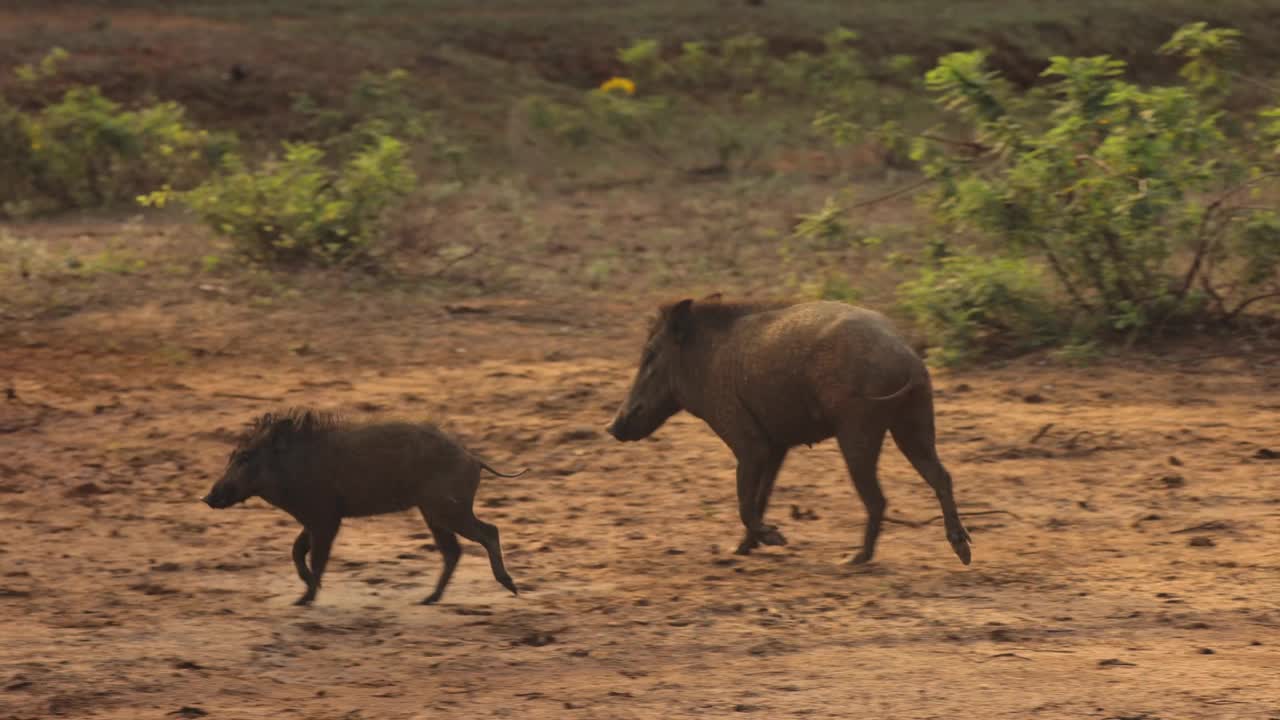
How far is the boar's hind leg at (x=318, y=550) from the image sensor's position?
19.8ft

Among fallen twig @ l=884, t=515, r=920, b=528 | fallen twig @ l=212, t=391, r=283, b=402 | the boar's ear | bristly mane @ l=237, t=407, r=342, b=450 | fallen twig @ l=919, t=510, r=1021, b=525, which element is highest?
the boar's ear

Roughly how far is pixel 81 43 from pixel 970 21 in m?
12.8

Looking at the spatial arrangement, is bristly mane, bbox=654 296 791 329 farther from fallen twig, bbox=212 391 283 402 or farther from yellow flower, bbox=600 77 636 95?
yellow flower, bbox=600 77 636 95

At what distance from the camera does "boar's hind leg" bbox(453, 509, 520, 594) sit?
6070 mm

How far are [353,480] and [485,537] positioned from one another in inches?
20.7

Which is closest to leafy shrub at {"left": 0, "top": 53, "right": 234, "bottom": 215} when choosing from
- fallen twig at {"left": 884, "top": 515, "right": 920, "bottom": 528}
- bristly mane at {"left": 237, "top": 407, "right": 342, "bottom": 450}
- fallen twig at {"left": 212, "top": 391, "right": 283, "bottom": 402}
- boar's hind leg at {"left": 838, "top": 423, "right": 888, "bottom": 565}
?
fallen twig at {"left": 212, "top": 391, "right": 283, "bottom": 402}

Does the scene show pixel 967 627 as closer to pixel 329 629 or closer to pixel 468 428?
pixel 329 629

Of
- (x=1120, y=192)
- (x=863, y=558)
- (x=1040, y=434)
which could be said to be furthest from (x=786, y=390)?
(x=1120, y=192)

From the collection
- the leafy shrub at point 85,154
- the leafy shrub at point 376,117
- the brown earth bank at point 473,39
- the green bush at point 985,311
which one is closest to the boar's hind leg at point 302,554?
the green bush at point 985,311

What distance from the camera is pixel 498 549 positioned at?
6.10 metres

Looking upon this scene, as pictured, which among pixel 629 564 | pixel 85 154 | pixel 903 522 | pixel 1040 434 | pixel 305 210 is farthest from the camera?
pixel 85 154

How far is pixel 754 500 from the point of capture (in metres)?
6.66

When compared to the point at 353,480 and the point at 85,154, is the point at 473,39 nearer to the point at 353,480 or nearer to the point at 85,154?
the point at 85,154

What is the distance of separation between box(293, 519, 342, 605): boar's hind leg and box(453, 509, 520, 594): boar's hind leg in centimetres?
47
